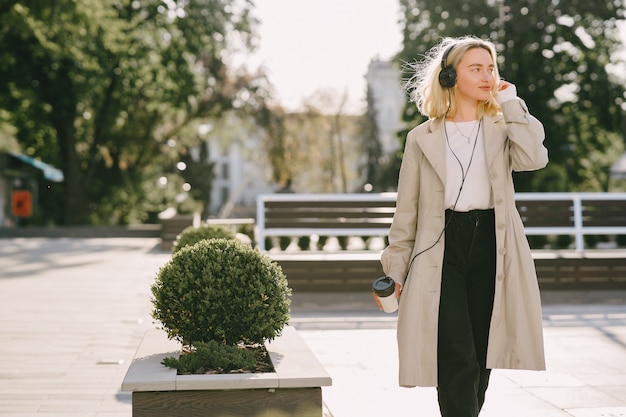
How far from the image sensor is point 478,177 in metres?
3.91

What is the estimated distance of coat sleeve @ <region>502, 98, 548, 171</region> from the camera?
3842 mm

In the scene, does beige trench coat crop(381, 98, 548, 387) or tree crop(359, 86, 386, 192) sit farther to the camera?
tree crop(359, 86, 386, 192)

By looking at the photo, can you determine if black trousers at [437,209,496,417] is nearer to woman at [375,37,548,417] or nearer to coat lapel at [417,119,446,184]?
woman at [375,37,548,417]

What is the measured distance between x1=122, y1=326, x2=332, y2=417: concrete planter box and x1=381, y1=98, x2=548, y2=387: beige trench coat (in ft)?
2.08

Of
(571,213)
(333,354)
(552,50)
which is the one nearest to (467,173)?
(333,354)

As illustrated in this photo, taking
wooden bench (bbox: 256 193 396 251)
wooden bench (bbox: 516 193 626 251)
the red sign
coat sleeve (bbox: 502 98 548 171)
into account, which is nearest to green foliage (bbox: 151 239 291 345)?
coat sleeve (bbox: 502 98 548 171)

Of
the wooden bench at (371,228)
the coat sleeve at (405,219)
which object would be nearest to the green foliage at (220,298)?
the coat sleeve at (405,219)

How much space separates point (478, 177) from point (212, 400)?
1642 millimetres

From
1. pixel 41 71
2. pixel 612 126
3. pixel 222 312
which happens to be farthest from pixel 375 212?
pixel 41 71

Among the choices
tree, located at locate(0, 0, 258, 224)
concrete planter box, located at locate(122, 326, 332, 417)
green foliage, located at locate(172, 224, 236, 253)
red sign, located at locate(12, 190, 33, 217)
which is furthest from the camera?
red sign, located at locate(12, 190, 33, 217)

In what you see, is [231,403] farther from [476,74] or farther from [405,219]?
[476,74]

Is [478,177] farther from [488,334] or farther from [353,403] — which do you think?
[353,403]

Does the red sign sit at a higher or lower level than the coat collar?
lower

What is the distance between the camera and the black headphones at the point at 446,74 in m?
3.97
